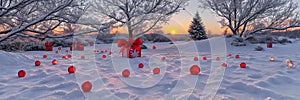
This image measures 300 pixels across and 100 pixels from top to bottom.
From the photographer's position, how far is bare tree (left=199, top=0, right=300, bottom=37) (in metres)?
10.9

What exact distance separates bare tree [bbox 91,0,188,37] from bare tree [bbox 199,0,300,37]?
2992 mm

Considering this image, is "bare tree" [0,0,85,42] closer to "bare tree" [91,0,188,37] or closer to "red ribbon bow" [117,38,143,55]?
"red ribbon bow" [117,38,143,55]

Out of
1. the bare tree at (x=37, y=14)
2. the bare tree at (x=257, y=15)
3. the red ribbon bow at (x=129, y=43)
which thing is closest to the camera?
the bare tree at (x=37, y=14)

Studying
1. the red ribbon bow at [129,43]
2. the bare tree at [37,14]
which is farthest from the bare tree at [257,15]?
the bare tree at [37,14]

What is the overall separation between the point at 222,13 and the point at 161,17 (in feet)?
13.7

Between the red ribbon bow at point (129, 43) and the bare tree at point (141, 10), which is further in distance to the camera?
the bare tree at point (141, 10)

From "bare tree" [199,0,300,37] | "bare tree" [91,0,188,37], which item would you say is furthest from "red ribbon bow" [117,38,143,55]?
"bare tree" [199,0,300,37]

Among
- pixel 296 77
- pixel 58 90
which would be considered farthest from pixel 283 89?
pixel 58 90

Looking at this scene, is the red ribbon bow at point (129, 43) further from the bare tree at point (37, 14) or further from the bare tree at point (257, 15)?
the bare tree at point (257, 15)

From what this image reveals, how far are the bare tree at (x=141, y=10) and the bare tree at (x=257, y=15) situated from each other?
2992 mm

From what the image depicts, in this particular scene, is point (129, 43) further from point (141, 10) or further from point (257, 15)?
point (257, 15)

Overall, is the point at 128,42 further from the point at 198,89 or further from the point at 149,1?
the point at 149,1

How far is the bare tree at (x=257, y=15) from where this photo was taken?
1085 centimetres

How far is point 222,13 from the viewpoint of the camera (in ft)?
40.7
